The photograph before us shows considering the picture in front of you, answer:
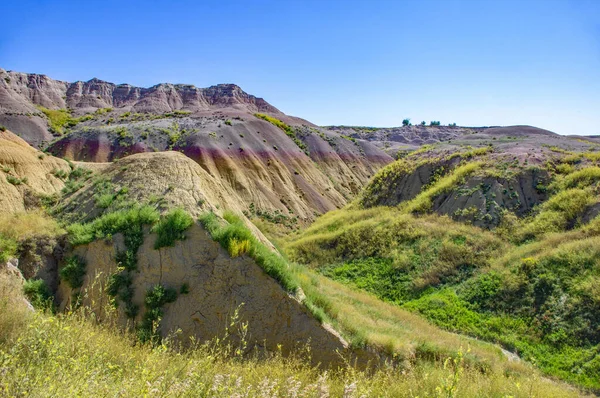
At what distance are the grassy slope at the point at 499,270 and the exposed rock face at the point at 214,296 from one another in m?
8.97

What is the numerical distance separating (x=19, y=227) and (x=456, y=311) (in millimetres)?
15965

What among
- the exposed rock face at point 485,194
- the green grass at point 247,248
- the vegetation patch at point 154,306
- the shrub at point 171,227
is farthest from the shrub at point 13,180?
the exposed rock face at point 485,194

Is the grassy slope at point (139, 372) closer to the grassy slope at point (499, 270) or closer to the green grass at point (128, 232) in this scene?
the green grass at point (128, 232)

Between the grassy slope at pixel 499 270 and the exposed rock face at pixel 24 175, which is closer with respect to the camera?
the exposed rock face at pixel 24 175

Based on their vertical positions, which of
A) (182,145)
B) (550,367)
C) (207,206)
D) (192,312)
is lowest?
(550,367)

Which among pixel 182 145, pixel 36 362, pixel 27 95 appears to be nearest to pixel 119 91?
pixel 27 95

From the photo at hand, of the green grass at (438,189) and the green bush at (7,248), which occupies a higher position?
the green grass at (438,189)

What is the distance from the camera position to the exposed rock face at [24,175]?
11859 millimetres

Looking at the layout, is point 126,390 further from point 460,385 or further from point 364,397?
point 460,385

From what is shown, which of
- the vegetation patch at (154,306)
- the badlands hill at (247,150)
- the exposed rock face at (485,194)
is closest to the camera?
the vegetation patch at (154,306)

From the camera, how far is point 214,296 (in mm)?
8891

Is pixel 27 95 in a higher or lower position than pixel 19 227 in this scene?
higher

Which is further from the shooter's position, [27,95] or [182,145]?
[27,95]

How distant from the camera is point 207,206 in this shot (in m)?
11.0
